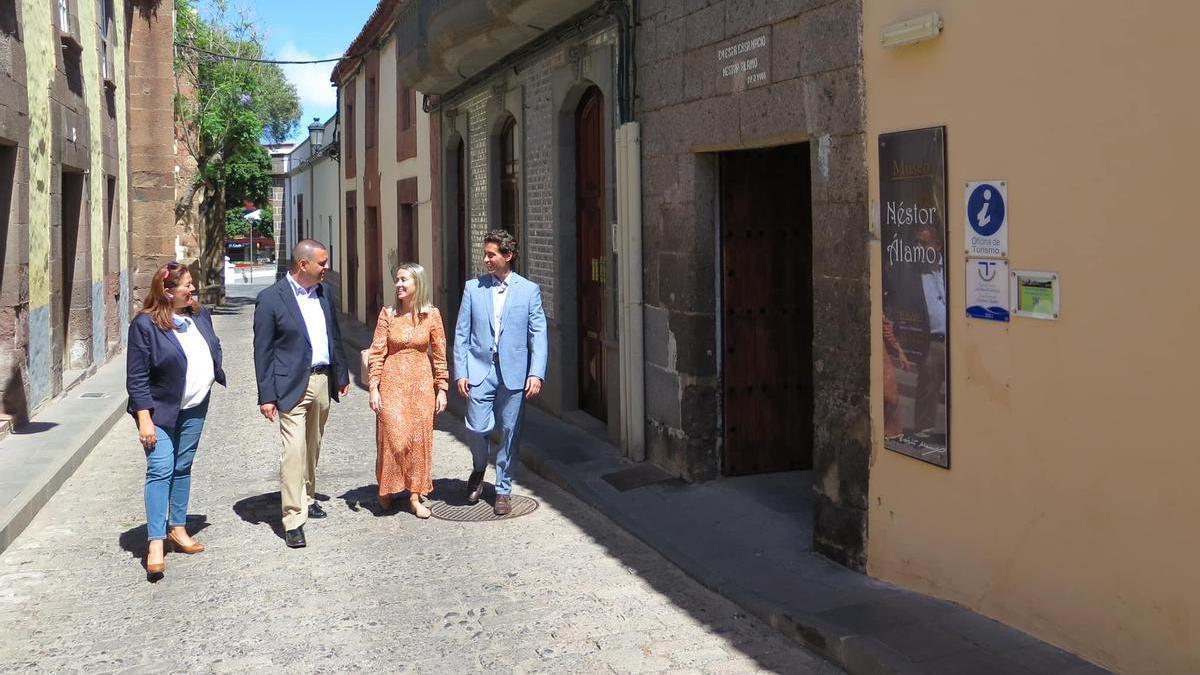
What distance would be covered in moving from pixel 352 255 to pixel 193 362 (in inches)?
753

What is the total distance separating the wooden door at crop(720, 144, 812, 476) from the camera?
24.6 ft

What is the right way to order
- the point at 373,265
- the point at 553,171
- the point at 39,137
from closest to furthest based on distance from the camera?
the point at 553,171 < the point at 39,137 < the point at 373,265

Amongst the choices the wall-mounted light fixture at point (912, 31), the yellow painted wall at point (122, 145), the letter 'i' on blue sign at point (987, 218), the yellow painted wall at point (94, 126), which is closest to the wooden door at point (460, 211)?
the yellow painted wall at point (94, 126)

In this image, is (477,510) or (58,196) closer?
(477,510)

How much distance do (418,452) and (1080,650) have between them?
166 inches

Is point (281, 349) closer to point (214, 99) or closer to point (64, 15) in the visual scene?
point (64, 15)

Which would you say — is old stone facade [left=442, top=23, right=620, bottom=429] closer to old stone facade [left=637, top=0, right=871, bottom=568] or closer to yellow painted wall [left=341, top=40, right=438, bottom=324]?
old stone facade [left=637, top=0, right=871, bottom=568]

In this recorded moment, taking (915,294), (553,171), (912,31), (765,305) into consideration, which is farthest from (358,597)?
(553,171)

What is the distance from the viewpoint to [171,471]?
6.27 meters

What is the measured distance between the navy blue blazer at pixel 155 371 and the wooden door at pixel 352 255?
59.6 feet

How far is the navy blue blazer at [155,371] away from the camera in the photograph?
19.8ft

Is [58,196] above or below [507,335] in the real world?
above

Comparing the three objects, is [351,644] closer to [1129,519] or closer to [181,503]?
[181,503]

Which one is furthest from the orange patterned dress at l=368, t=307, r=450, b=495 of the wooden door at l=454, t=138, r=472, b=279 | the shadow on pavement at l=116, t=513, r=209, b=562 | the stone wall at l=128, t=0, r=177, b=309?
the stone wall at l=128, t=0, r=177, b=309
